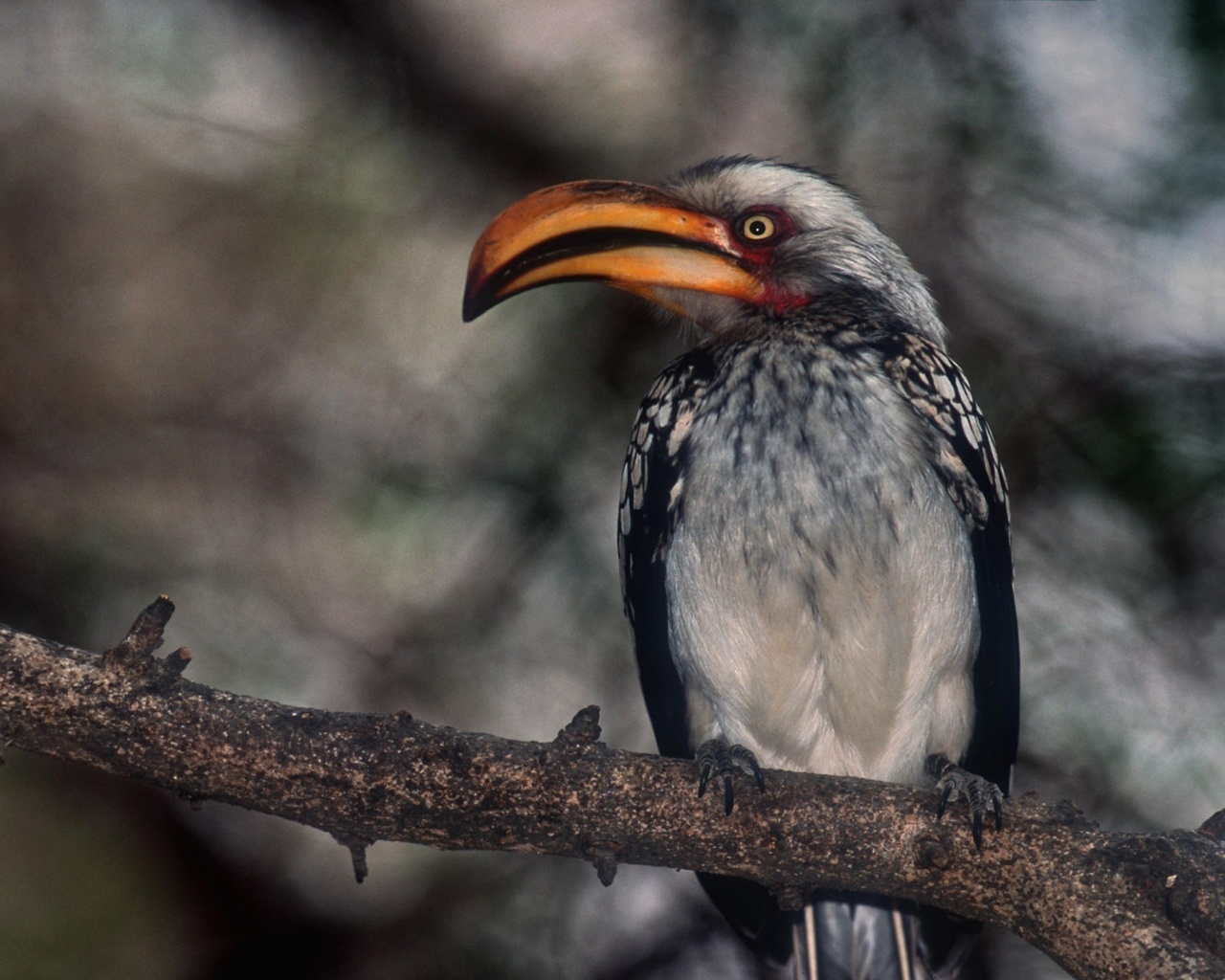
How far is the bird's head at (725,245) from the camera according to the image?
3.63 metres

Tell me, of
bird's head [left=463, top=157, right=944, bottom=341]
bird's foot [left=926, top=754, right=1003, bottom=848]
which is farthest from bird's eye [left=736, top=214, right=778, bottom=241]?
bird's foot [left=926, top=754, right=1003, bottom=848]

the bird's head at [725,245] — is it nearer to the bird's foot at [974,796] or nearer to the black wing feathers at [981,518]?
the black wing feathers at [981,518]

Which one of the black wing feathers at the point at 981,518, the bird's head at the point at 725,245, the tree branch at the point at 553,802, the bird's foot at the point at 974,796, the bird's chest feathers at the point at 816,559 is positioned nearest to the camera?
the tree branch at the point at 553,802

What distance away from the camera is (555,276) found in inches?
143

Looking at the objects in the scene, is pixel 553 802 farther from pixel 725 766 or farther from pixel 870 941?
pixel 870 941

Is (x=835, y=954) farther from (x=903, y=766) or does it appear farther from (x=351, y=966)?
(x=351, y=966)

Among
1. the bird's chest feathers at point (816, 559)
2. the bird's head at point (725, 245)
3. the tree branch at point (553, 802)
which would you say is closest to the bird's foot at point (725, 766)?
the tree branch at point (553, 802)

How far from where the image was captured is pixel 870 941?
11.8 ft

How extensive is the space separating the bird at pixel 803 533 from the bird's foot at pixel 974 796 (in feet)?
1.52

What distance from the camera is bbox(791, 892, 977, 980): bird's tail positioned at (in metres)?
3.54

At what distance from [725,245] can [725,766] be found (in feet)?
5.54

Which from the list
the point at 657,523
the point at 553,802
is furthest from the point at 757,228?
the point at 553,802

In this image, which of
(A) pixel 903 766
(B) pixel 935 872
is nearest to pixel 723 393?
(A) pixel 903 766

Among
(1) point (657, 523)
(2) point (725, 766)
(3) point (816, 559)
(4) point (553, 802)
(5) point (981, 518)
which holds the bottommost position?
(4) point (553, 802)
